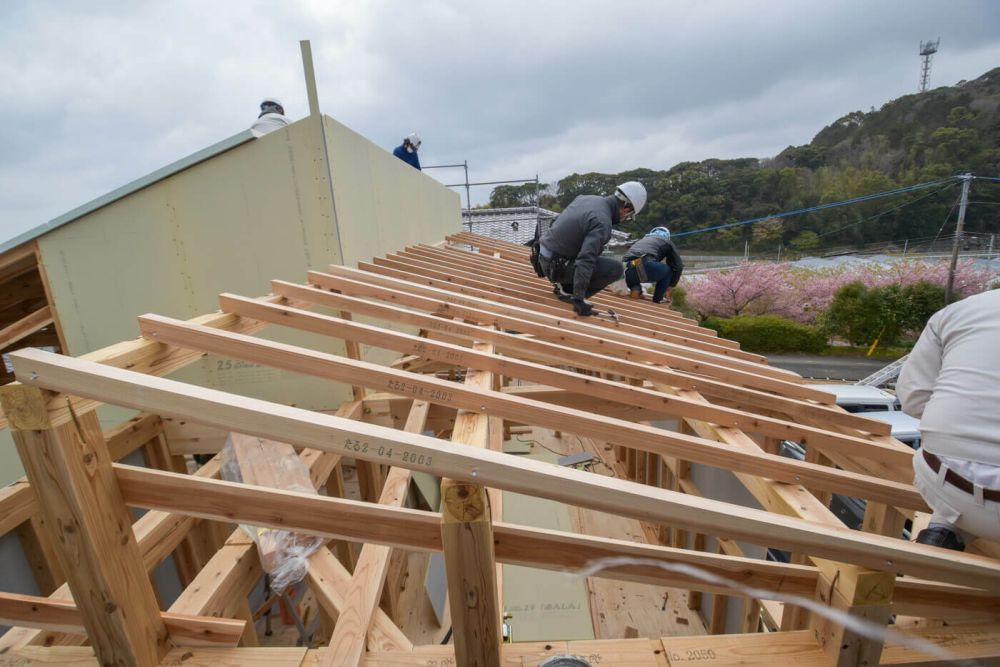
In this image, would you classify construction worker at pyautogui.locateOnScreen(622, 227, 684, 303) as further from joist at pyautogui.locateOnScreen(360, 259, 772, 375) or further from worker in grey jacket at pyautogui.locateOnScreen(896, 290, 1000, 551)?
worker in grey jacket at pyautogui.locateOnScreen(896, 290, 1000, 551)

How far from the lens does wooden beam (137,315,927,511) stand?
1.89 meters

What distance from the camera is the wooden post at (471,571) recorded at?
123 centimetres

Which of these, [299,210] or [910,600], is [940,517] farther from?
[299,210]

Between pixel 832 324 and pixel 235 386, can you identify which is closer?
pixel 235 386

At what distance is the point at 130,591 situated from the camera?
149cm

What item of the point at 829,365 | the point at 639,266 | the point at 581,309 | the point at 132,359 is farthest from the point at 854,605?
the point at 829,365

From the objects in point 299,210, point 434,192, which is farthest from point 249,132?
point 434,192

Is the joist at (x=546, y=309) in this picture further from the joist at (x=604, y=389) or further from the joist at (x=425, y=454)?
the joist at (x=425, y=454)

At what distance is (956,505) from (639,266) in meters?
5.84

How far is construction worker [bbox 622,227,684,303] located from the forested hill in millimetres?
25440

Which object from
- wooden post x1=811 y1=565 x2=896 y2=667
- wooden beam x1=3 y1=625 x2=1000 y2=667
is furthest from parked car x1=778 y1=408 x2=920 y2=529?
wooden post x1=811 y1=565 x2=896 y2=667

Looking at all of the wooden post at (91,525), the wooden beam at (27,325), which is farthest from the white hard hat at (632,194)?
the wooden beam at (27,325)

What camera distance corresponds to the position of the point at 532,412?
1914 millimetres

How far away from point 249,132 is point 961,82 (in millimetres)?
55028
